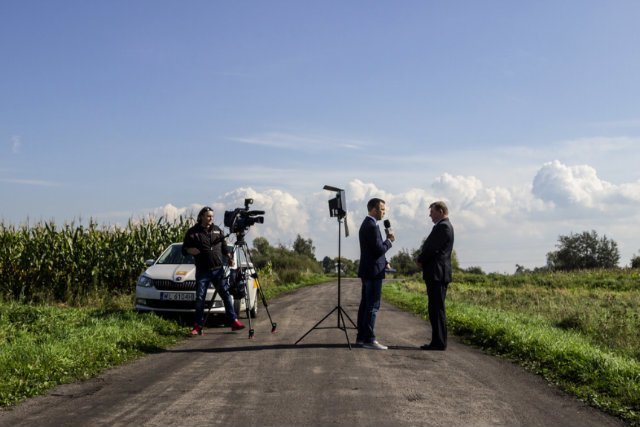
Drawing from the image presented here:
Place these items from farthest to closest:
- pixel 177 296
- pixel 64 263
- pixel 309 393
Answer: pixel 64 263
pixel 177 296
pixel 309 393

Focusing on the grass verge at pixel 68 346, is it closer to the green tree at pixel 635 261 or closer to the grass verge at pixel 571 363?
the grass verge at pixel 571 363

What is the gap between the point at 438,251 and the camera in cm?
968

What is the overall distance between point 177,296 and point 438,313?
5.59 meters

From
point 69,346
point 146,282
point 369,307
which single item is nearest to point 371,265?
point 369,307

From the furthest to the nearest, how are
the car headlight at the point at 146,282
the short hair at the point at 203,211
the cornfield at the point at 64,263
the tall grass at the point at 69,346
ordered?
1. the cornfield at the point at 64,263
2. the car headlight at the point at 146,282
3. the short hair at the point at 203,211
4. the tall grass at the point at 69,346

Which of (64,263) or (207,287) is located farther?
(64,263)

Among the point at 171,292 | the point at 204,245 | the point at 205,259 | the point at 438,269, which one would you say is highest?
the point at 204,245

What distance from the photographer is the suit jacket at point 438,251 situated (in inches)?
381

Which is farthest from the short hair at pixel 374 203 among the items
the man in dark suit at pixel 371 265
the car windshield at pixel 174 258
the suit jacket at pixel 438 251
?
the car windshield at pixel 174 258

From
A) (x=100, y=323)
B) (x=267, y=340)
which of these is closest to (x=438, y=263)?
(x=267, y=340)

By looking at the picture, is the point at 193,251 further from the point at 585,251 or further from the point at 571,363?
the point at 585,251

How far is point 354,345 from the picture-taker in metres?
9.86

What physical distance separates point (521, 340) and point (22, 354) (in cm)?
728

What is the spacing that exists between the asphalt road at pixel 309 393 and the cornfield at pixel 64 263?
1248 cm
